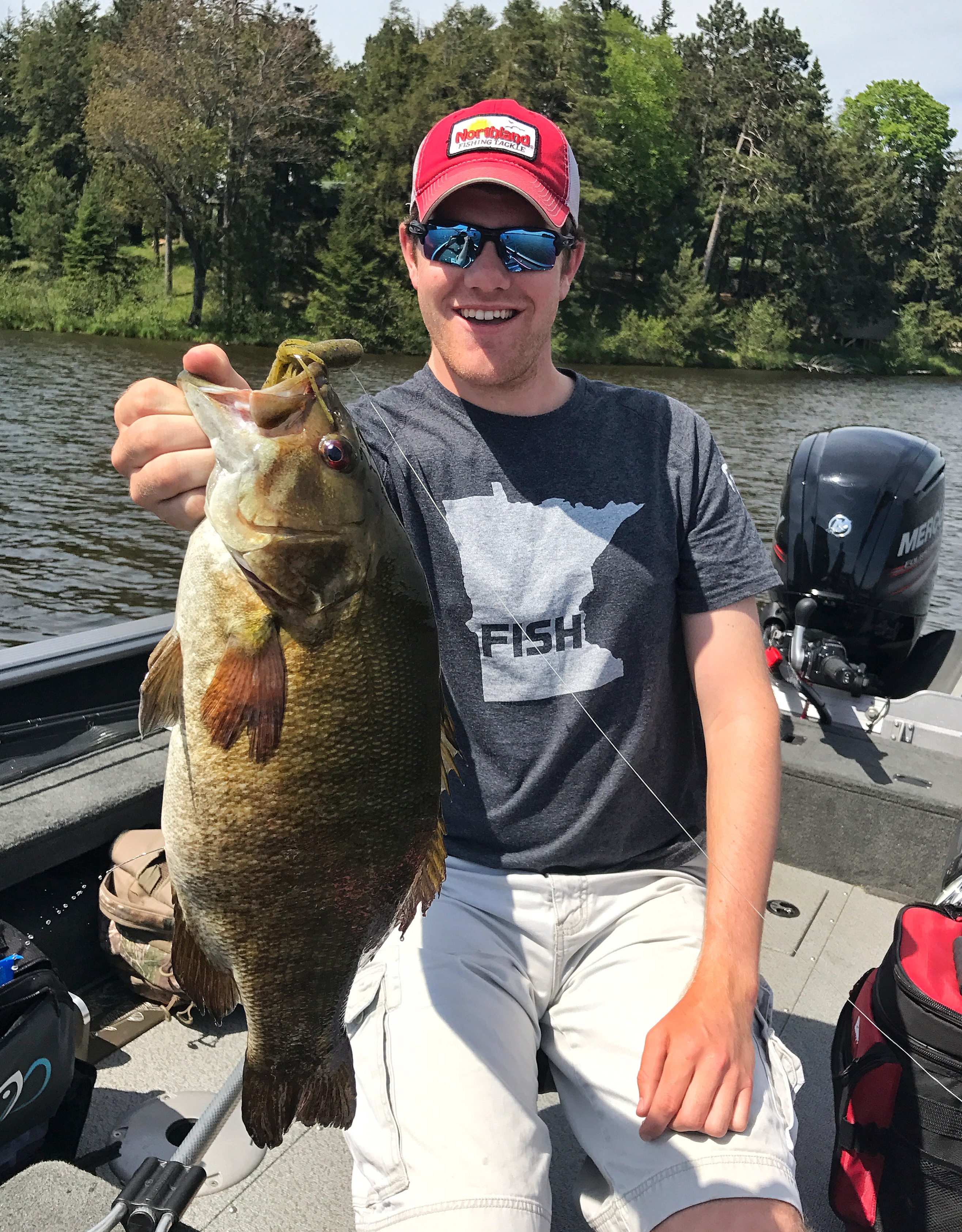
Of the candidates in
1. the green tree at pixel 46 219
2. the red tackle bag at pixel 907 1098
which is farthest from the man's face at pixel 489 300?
the green tree at pixel 46 219

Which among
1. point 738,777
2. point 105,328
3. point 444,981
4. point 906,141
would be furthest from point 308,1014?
point 906,141

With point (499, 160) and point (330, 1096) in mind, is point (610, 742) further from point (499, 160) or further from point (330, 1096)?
point (499, 160)

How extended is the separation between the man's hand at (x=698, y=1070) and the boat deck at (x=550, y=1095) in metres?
0.83

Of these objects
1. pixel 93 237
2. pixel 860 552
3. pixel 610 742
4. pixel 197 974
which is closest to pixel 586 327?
pixel 93 237

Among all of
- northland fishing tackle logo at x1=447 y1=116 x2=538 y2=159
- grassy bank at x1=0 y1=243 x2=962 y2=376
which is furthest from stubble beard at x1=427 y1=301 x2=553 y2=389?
grassy bank at x1=0 y1=243 x2=962 y2=376

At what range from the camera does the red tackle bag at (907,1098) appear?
2.02 metres

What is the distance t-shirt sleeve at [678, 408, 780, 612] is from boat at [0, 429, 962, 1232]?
1185 mm

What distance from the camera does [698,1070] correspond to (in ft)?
5.41

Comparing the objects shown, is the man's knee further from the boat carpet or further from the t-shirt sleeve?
the t-shirt sleeve

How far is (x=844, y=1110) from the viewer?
2186mm

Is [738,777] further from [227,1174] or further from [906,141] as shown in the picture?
[906,141]

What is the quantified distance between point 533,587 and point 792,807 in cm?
207

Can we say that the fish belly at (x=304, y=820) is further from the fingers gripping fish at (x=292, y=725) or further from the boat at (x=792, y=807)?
the boat at (x=792, y=807)

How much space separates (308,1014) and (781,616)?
3.54 metres
